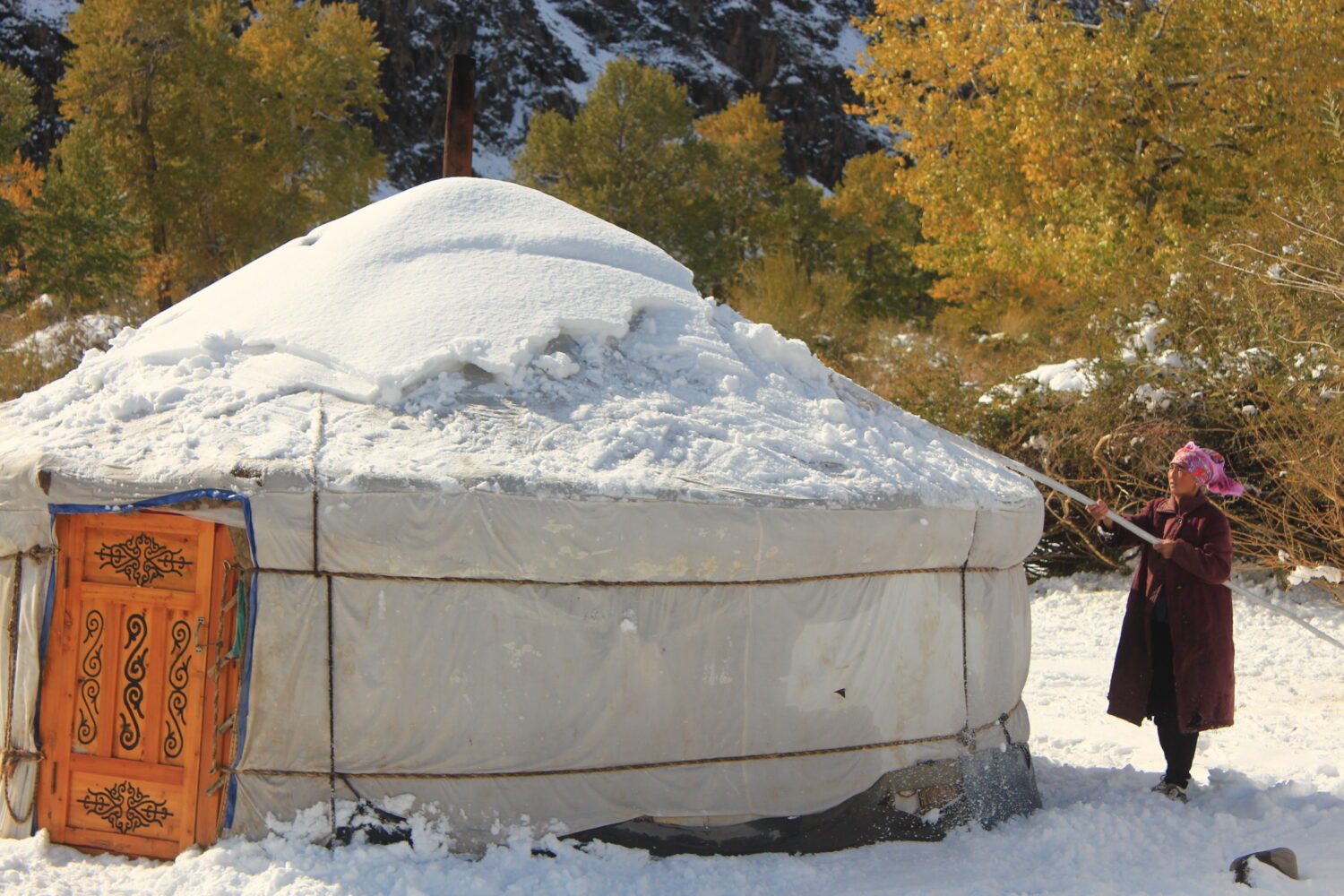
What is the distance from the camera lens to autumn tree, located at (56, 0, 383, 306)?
14.9m

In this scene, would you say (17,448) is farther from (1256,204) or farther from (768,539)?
(1256,204)

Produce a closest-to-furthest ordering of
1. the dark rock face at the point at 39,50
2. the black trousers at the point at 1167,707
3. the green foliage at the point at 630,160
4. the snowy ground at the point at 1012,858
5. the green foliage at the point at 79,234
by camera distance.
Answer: the snowy ground at the point at 1012,858
the black trousers at the point at 1167,707
the green foliage at the point at 79,234
the green foliage at the point at 630,160
the dark rock face at the point at 39,50

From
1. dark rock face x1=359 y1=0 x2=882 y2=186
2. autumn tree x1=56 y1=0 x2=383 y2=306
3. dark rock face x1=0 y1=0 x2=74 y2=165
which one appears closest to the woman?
autumn tree x1=56 y1=0 x2=383 y2=306

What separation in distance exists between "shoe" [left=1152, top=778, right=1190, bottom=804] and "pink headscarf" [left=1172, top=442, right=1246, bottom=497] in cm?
95

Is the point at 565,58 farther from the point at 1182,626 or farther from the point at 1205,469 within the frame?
the point at 1182,626

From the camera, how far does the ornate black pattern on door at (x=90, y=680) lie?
9.41 ft

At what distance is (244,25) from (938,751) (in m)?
31.9

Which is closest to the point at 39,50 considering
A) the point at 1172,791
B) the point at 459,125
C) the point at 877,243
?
the point at 877,243

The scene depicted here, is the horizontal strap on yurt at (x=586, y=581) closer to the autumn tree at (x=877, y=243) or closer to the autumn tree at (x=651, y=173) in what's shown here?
the autumn tree at (x=651, y=173)

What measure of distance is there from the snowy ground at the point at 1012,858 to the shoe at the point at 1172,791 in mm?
51

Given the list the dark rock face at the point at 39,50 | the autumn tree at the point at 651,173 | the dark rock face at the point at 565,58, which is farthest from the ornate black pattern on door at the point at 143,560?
the dark rock face at the point at 39,50

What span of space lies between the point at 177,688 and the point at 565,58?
3438 centimetres

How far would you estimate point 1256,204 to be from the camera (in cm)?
739

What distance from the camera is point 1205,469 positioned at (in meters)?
A: 3.35
